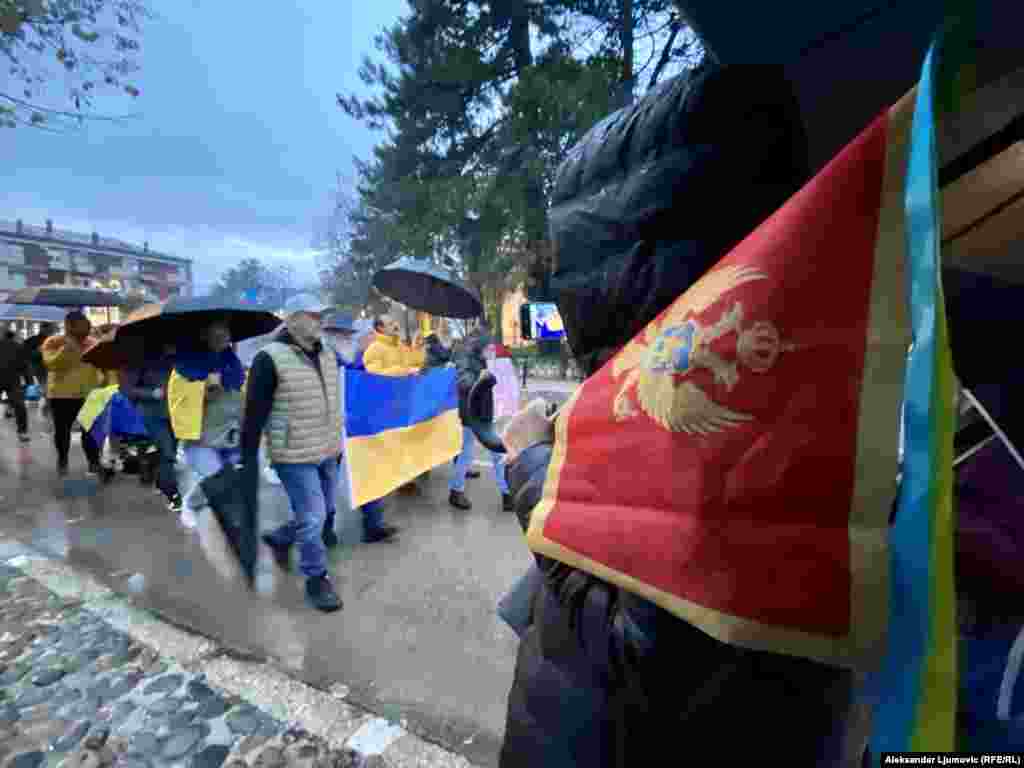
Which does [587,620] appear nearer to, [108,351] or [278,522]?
[278,522]

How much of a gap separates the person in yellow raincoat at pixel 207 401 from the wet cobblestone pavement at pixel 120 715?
5.37 ft

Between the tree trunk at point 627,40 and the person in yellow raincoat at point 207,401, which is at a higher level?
the tree trunk at point 627,40

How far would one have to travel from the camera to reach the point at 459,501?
5008 mm

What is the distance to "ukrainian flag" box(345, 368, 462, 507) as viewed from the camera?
4.35m

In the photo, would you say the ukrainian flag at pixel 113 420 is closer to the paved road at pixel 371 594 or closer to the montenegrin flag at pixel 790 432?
the paved road at pixel 371 594

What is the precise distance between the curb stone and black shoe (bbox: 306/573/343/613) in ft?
1.75

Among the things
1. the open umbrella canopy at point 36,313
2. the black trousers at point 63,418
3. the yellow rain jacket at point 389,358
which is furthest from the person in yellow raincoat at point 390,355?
the open umbrella canopy at point 36,313

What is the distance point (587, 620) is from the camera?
0.76 meters

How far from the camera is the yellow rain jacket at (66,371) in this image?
6227 millimetres

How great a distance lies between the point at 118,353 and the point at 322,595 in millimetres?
3843

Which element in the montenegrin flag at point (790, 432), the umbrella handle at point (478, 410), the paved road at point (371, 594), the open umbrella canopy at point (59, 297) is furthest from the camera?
the open umbrella canopy at point (59, 297)

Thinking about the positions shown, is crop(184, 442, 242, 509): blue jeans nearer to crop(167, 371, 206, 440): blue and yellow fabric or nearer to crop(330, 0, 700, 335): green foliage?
crop(167, 371, 206, 440): blue and yellow fabric

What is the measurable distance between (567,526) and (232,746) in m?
2.10

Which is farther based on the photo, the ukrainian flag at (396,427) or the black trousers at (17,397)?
the black trousers at (17,397)
